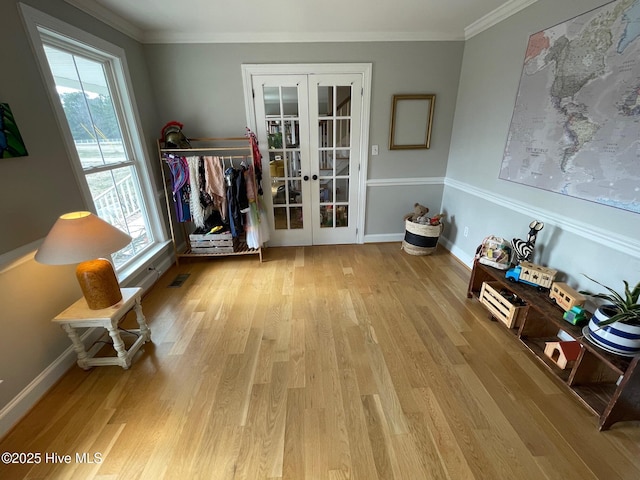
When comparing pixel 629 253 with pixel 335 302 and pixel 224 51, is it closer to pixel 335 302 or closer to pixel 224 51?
pixel 335 302

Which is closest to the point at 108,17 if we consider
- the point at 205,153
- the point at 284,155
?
the point at 205,153

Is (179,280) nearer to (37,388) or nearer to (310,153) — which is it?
(37,388)

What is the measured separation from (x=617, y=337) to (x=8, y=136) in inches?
125

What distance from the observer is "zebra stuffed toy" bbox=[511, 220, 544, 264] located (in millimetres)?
1973

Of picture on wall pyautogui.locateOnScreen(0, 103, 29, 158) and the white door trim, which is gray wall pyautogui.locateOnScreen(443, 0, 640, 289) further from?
picture on wall pyautogui.locateOnScreen(0, 103, 29, 158)

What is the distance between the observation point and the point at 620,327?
50.6 inches

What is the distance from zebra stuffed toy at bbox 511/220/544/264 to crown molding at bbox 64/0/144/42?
361 cm

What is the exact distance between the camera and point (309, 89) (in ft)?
9.71

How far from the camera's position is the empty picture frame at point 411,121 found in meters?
3.04

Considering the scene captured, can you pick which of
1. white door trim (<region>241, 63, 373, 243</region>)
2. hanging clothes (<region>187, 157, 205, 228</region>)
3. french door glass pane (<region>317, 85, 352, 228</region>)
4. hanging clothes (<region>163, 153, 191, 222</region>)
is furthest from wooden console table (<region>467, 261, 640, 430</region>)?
hanging clothes (<region>163, 153, 191, 222</region>)

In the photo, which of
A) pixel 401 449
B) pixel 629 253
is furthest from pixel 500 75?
pixel 401 449

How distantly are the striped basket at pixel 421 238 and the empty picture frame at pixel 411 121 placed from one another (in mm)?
A: 935

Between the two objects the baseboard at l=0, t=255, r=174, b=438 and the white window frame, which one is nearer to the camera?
the baseboard at l=0, t=255, r=174, b=438

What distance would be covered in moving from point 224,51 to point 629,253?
3.58 meters
